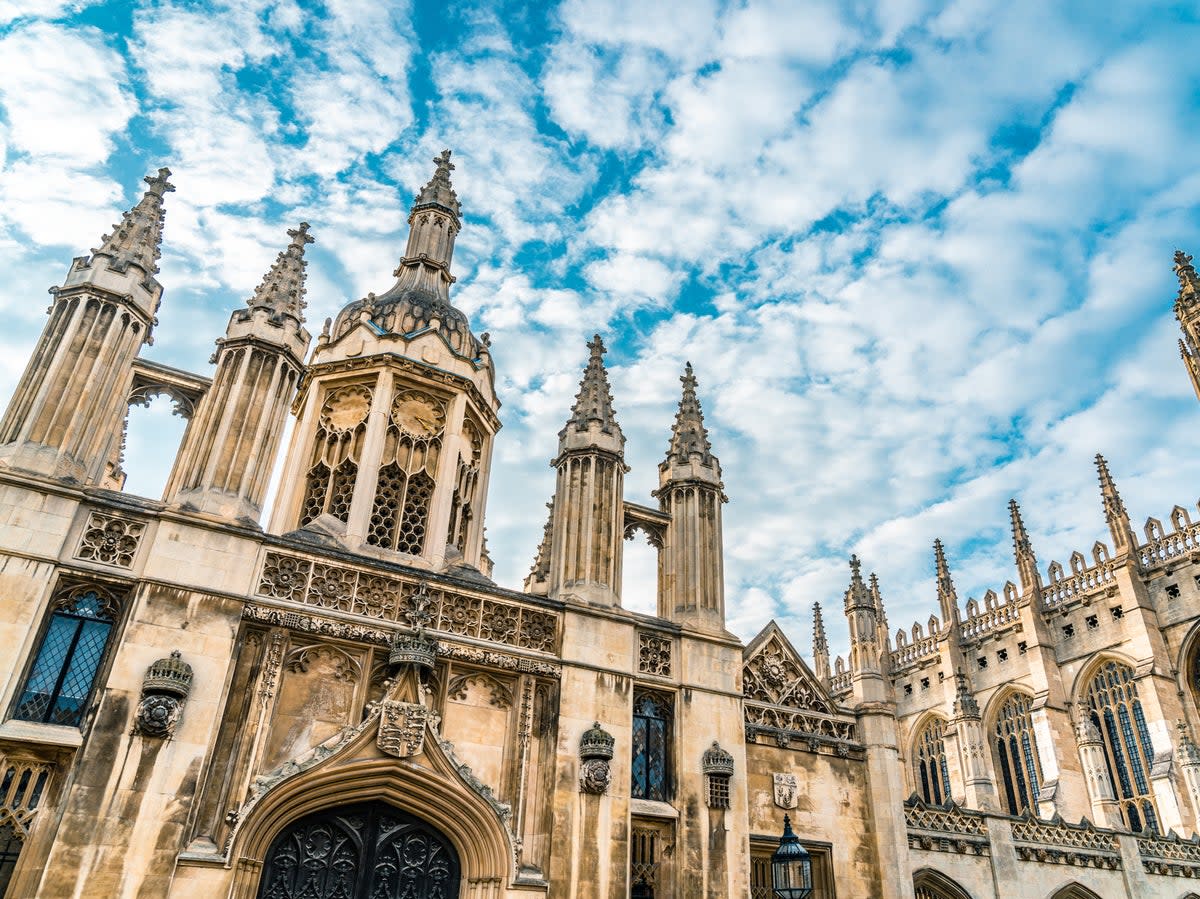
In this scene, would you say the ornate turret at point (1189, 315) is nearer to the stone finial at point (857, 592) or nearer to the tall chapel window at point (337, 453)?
the stone finial at point (857, 592)

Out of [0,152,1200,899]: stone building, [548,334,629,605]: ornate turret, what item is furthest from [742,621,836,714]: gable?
[548,334,629,605]: ornate turret

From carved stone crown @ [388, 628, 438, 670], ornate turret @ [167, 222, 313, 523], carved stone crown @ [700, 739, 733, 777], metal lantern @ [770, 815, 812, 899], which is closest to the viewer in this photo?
carved stone crown @ [388, 628, 438, 670]

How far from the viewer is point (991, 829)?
759 inches

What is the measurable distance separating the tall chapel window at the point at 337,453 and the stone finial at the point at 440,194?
20.8 feet

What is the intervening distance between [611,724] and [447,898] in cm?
332

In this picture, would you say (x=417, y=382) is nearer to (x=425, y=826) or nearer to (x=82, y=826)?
(x=425, y=826)

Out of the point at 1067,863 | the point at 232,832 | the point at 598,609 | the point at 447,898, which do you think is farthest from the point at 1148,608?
the point at 232,832

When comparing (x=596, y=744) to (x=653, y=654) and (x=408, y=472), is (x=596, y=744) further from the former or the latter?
(x=408, y=472)

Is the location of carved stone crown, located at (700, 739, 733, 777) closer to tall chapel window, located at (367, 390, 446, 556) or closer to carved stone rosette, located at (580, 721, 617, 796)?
carved stone rosette, located at (580, 721, 617, 796)

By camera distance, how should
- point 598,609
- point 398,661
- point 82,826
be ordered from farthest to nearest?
point 598,609
point 398,661
point 82,826

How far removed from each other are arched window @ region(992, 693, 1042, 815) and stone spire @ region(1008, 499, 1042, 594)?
5907 millimetres

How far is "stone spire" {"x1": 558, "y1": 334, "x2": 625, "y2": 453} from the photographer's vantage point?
16.1 m

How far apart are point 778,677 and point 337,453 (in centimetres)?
945

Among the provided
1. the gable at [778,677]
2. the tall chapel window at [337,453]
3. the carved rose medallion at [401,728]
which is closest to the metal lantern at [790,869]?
the gable at [778,677]
